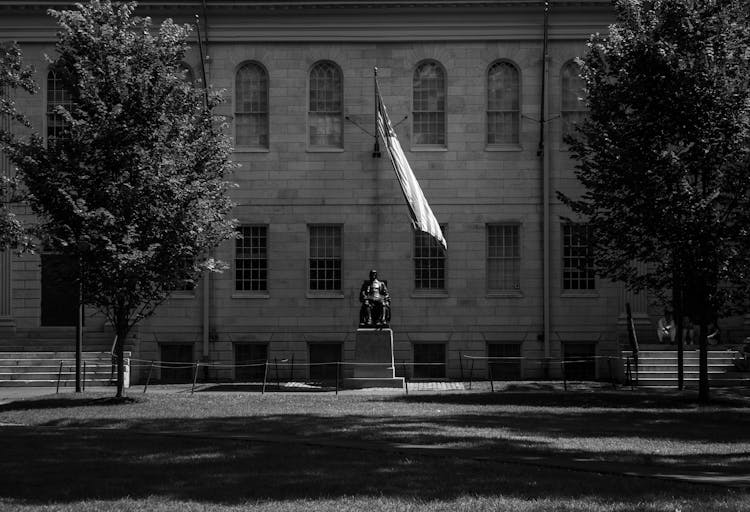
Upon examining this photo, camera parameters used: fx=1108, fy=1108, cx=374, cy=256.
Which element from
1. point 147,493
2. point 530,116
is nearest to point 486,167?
point 530,116

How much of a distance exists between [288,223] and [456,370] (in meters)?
7.51

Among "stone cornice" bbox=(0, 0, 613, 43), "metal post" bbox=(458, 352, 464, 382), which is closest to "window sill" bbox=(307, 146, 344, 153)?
"stone cornice" bbox=(0, 0, 613, 43)

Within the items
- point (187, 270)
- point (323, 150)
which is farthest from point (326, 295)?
point (187, 270)

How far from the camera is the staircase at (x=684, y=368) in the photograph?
33031 millimetres

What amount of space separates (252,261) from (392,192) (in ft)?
17.3

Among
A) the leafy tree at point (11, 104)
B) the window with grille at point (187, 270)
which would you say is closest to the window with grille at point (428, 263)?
the window with grille at point (187, 270)

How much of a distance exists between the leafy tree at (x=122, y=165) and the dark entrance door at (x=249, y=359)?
11536mm

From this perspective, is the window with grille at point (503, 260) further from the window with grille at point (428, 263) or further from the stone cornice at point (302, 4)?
the stone cornice at point (302, 4)

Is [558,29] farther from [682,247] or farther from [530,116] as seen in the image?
[682,247]

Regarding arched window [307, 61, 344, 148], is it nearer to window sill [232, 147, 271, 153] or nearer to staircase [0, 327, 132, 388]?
window sill [232, 147, 271, 153]

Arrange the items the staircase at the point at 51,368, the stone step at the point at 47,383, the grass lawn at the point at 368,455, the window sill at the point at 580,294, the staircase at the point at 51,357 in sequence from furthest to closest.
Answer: the window sill at the point at 580,294 → the staircase at the point at 51,357 → the staircase at the point at 51,368 → the stone step at the point at 47,383 → the grass lawn at the point at 368,455

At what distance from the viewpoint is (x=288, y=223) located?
123 feet

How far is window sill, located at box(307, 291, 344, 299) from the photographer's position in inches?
1468

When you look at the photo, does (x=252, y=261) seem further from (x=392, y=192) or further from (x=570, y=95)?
(x=570, y=95)
